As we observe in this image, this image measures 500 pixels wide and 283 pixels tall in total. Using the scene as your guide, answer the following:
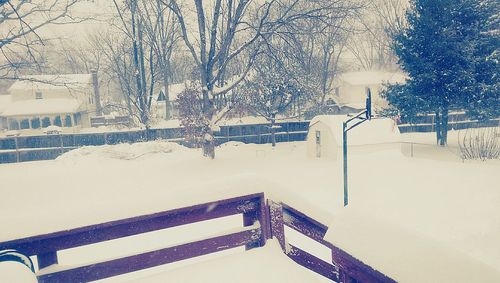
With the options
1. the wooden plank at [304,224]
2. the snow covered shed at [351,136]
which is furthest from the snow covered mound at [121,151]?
the wooden plank at [304,224]

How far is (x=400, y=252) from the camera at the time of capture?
4.88 ft

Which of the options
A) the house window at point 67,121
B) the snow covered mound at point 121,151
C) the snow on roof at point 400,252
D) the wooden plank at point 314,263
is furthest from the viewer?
the house window at point 67,121

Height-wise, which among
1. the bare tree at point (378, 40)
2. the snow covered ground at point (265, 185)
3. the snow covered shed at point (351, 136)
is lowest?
the snow covered ground at point (265, 185)

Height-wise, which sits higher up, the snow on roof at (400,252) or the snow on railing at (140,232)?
the snow on roof at (400,252)

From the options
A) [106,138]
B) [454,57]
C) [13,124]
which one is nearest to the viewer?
[454,57]

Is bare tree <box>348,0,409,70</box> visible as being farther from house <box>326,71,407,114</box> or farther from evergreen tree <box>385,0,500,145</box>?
evergreen tree <box>385,0,500,145</box>

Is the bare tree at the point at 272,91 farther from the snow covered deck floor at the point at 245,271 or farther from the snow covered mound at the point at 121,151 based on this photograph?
the snow covered deck floor at the point at 245,271

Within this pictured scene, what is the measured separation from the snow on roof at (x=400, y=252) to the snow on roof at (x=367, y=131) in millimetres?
17574

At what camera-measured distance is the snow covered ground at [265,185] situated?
10.3 ft

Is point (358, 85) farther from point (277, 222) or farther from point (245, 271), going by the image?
point (245, 271)

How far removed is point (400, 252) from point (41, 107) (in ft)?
148

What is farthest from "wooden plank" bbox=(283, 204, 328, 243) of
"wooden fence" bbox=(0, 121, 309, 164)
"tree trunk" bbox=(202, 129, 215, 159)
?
"wooden fence" bbox=(0, 121, 309, 164)

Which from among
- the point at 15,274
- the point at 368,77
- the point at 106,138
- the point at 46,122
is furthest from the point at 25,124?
the point at 368,77

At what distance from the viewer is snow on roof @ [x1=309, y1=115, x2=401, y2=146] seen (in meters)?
19.0
